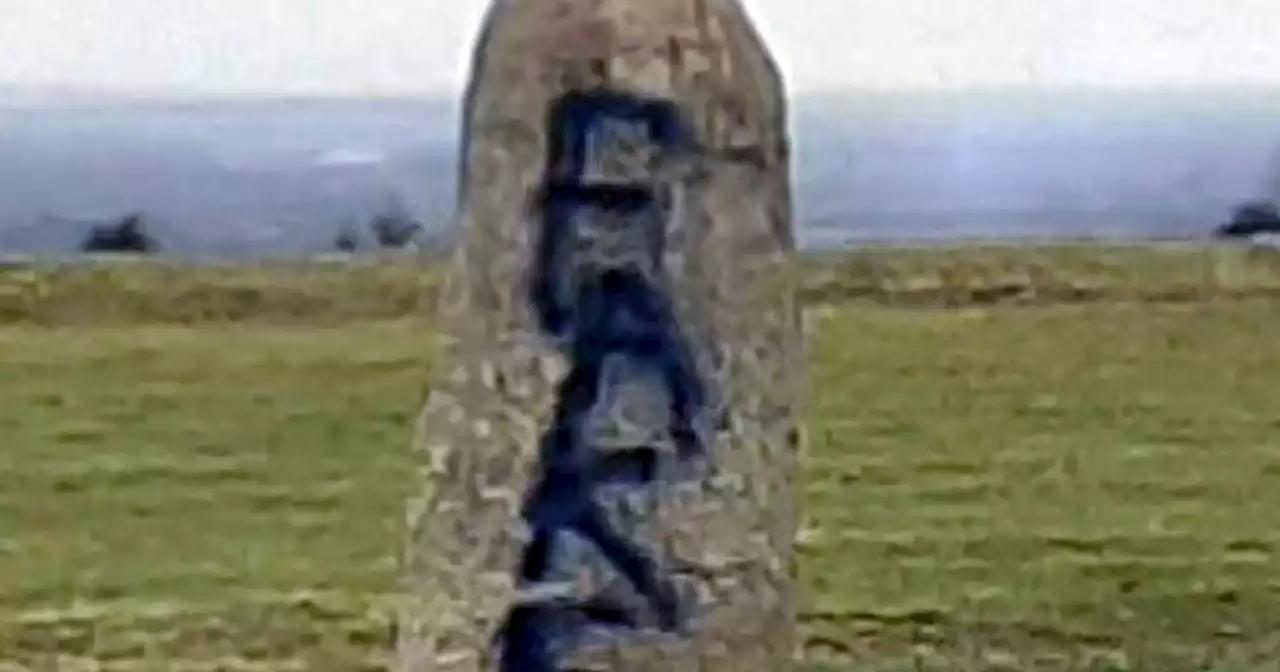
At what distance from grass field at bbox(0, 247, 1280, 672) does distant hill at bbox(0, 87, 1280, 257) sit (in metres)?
0.02

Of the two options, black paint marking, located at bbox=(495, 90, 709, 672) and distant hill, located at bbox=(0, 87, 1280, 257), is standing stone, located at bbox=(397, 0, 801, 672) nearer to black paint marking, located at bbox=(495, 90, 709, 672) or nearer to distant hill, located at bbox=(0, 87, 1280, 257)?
black paint marking, located at bbox=(495, 90, 709, 672)

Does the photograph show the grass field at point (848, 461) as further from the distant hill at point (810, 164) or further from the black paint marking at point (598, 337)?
the black paint marking at point (598, 337)

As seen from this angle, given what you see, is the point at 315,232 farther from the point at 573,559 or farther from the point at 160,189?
the point at 573,559

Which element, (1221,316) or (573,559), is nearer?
(573,559)

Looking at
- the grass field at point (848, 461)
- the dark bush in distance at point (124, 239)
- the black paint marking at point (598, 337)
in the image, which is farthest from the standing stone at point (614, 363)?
the dark bush in distance at point (124, 239)

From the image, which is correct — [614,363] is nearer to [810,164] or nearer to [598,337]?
[598,337]

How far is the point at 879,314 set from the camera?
46.2 inches

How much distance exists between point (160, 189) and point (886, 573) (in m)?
0.41

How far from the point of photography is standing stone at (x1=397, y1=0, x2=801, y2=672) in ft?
2.16

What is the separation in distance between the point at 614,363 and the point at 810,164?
487mm

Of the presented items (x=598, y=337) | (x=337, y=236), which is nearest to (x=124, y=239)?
(x=337, y=236)

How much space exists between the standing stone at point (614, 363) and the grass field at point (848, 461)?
397mm

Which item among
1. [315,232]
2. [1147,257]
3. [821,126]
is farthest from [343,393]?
[1147,257]

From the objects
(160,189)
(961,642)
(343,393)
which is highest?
(160,189)
